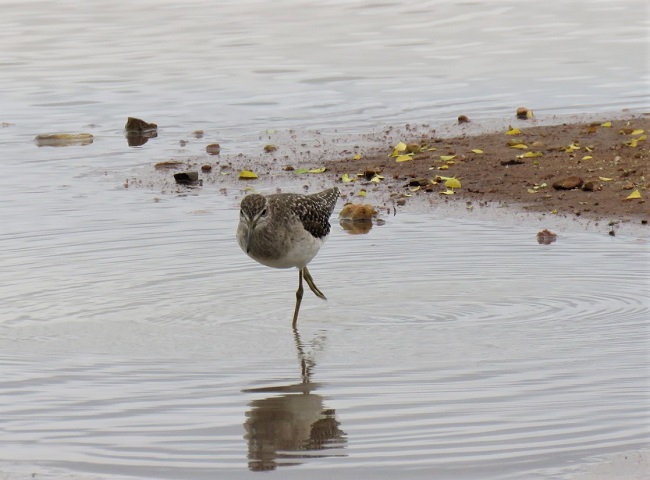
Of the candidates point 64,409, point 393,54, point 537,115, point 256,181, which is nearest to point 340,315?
point 64,409

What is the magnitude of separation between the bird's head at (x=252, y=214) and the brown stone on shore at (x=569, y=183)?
4737 millimetres

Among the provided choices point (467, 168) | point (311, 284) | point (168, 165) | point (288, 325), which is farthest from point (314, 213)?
point (168, 165)

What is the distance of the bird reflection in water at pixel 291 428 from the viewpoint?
694 centimetres

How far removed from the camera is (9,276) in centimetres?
1091

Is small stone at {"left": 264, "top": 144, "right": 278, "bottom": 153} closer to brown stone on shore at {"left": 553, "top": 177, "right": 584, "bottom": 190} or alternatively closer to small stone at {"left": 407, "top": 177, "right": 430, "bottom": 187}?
small stone at {"left": 407, "top": 177, "right": 430, "bottom": 187}

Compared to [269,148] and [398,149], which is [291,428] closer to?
[398,149]

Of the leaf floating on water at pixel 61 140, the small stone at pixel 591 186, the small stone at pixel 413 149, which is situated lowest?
the small stone at pixel 591 186

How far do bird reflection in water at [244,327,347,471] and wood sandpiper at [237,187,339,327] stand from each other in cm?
169

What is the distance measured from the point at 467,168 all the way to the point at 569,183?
4.99 feet

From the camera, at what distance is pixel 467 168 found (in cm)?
1470

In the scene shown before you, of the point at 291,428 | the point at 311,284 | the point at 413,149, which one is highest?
the point at 413,149

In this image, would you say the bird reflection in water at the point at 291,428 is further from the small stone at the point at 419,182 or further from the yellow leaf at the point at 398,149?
the yellow leaf at the point at 398,149

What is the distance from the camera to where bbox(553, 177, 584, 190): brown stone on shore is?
1351 centimetres

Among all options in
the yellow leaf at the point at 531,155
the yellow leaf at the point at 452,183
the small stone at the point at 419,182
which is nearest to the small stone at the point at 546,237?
the yellow leaf at the point at 452,183
